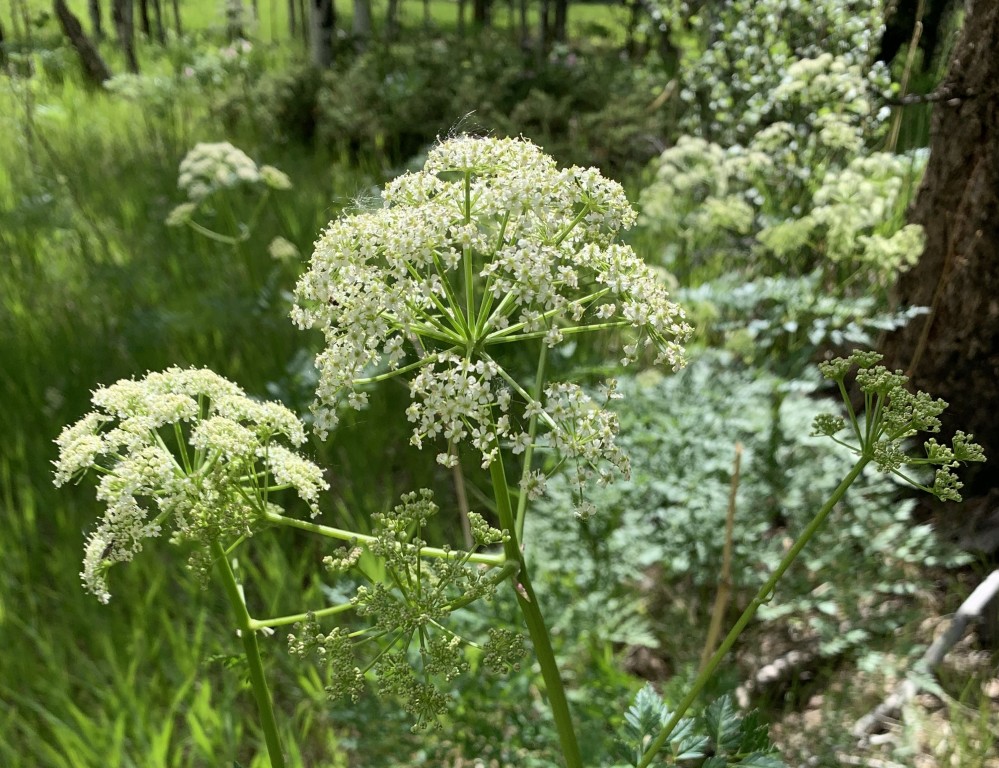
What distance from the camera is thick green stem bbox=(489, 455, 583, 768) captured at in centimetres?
104

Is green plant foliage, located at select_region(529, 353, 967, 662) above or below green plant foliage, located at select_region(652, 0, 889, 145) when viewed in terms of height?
below

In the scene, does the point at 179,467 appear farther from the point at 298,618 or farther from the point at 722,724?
the point at 722,724

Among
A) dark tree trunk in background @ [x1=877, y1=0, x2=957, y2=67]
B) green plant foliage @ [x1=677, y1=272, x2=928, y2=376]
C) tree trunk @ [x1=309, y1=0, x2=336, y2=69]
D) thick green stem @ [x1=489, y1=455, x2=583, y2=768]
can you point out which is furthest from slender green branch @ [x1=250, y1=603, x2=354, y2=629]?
tree trunk @ [x1=309, y1=0, x2=336, y2=69]

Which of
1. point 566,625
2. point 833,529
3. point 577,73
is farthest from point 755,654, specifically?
point 577,73

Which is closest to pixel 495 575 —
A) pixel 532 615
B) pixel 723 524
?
pixel 532 615

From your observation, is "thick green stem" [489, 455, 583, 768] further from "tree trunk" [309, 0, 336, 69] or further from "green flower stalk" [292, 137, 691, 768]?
"tree trunk" [309, 0, 336, 69]

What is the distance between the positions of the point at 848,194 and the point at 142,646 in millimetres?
2966

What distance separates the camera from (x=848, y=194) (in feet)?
9.59

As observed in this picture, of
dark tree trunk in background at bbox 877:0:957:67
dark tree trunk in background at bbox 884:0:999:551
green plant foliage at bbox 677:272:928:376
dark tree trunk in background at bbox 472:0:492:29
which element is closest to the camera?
dark tree trunk in background at bbox 884:0:999:551

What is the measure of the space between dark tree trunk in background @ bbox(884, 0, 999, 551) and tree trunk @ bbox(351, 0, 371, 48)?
8.30m

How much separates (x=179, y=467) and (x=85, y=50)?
438 inches

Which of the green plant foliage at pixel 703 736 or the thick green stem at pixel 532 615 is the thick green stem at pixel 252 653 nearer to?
the thick green stem at pixel 532 615

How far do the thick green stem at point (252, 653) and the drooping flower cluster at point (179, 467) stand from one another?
72mm

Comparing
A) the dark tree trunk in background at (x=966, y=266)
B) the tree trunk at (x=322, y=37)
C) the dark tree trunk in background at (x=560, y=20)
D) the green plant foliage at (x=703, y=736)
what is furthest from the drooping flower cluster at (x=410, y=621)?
the dark tree trunk in background at (x=560, y=20)
